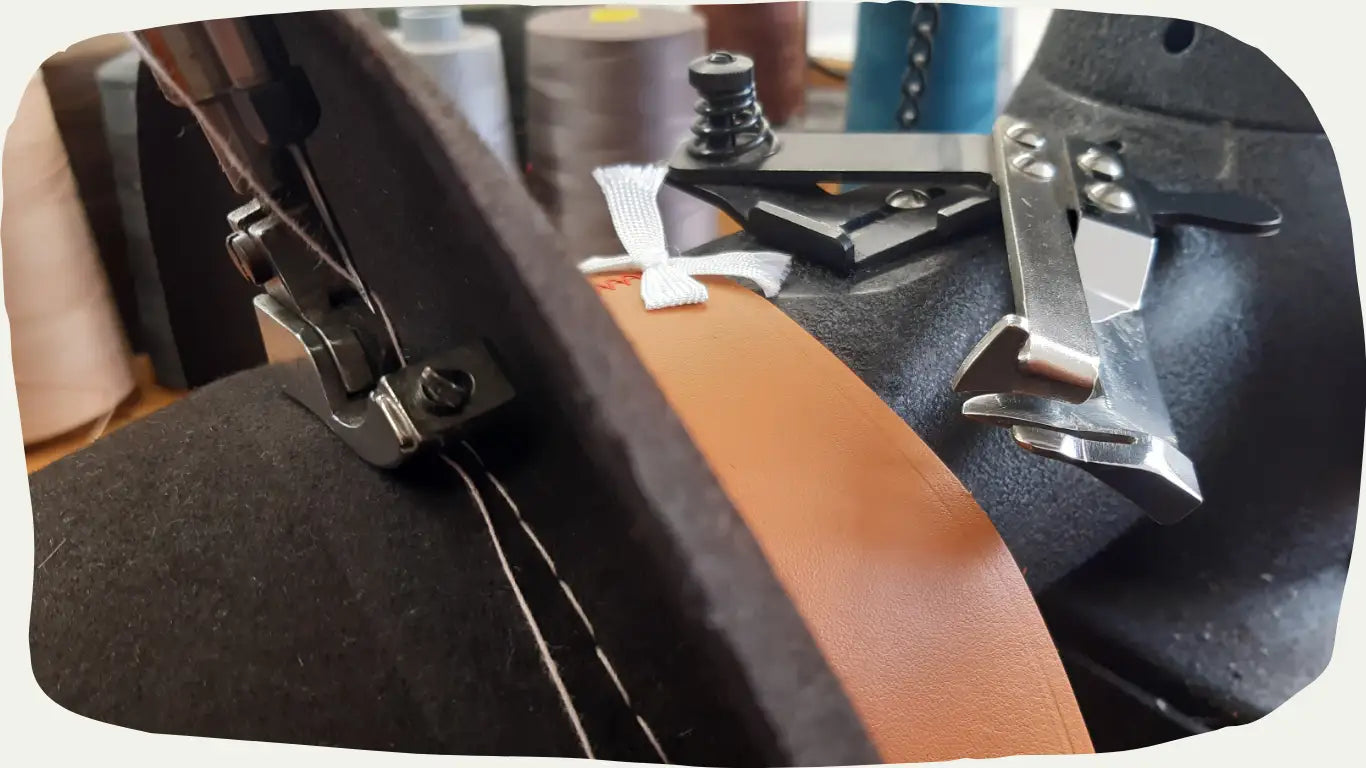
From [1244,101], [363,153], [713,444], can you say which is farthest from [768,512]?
[1244,101]

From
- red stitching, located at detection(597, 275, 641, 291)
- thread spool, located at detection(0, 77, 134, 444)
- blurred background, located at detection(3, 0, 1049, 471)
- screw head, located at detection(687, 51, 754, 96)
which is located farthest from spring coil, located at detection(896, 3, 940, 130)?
thread spool, located at detection(0, 77, 134, 444)

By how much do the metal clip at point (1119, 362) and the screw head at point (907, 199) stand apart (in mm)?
47

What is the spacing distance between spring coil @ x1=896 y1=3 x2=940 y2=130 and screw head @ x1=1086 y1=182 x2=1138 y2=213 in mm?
123

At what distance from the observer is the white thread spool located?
340mm

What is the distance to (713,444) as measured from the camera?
0.26 metres

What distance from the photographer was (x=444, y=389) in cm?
26

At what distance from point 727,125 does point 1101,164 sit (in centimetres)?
14

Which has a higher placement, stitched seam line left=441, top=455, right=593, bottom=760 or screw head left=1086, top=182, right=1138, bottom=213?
screw head left=1086, top=182, right=1138, bottom=213

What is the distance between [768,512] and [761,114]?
20 centimetres

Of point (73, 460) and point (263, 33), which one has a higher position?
point (263, 33)

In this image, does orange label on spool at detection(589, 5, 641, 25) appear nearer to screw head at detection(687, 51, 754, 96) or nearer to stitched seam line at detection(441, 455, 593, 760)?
screw head at detection(687, 51, 754, 96)

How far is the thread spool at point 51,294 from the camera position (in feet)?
0.98

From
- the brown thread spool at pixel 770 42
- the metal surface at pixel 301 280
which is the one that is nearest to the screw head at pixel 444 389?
the metal surface at pixel 301 280

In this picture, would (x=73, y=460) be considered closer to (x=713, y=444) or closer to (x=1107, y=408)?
(x=713, y=444)
